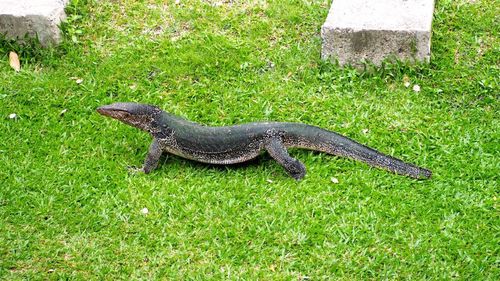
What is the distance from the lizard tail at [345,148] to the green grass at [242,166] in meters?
0.09

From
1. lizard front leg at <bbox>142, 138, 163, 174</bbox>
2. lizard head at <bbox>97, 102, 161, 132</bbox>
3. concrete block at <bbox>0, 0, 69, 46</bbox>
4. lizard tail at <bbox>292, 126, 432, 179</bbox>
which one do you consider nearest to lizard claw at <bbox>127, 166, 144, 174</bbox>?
lizard front leg at <bbox>142, 138, 163, 174</bbox>

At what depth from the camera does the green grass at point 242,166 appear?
5.33 meters

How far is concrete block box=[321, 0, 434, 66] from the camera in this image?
6836 mm

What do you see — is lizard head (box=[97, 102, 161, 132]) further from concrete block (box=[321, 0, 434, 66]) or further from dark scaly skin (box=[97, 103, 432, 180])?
concrete block (box=[321, 0, 434, 66])

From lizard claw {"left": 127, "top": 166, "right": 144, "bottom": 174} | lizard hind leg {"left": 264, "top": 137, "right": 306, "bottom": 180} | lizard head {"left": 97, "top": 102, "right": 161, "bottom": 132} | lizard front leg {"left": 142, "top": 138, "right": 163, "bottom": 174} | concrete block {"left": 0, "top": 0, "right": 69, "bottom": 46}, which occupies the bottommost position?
lizard claw {"left": 127, "top": 166, "right": 144, "bottom": 174}

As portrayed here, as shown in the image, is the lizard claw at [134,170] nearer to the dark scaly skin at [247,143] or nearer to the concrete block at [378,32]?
the dark scaly skin at [247,143]

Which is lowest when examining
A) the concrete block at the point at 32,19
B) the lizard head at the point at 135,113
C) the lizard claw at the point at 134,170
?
the lizard claw at the point at 134,170

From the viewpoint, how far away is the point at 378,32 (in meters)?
6.86

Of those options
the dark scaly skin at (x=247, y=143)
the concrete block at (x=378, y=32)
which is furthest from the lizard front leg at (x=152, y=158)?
the concrete block at (x=378, y=32)

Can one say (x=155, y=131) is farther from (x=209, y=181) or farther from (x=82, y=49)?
(x=82, y=49)

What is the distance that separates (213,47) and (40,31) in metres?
1.94

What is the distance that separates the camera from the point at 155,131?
629 cm

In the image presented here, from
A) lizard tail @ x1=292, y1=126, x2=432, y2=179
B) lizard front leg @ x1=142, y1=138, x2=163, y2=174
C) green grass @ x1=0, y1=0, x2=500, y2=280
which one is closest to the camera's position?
green grass @ x1=0, y1=0, x2=500, y2=280

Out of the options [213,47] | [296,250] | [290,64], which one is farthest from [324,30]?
[296,250]
